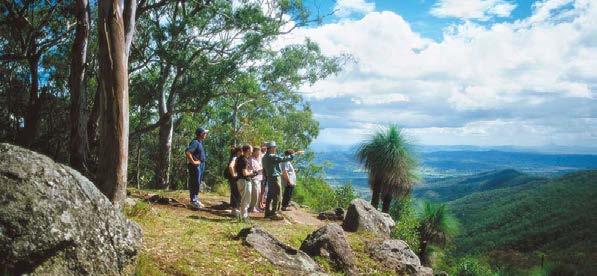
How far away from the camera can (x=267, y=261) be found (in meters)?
8.14

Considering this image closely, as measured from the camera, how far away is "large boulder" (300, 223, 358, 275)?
971 cm

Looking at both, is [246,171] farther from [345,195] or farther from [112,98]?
[345,195]

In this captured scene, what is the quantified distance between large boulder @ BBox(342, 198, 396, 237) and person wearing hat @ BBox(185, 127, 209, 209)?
4.39 metres

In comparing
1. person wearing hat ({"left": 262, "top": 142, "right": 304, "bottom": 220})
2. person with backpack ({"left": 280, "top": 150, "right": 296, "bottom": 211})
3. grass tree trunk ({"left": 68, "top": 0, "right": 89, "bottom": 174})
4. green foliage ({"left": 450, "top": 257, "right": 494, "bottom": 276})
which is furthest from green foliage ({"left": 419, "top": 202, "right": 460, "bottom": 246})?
grass tree trunk ({"left": 68, "top": 0, "right": 89, "bottom": 174})

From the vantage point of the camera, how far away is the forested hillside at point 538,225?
70125mm

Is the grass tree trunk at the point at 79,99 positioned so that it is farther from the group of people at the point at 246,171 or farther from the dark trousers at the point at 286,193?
the dark trousers at the point at 286,193

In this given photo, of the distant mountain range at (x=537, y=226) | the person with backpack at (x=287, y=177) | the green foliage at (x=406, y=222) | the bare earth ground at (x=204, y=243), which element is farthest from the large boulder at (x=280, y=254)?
the distant mountain range at (x=537, y=226)

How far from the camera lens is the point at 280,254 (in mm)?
8578

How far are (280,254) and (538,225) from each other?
330 feet

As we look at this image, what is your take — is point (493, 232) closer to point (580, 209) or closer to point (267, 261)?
point (580, 209)

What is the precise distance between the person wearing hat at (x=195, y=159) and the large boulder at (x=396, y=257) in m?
4.81

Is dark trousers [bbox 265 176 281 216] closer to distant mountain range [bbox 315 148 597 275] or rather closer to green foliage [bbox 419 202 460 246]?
green foliage [bbox 419 202 460 246]

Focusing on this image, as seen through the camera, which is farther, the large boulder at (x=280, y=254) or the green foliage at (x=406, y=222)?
the green foliage at (x=406, y=222)

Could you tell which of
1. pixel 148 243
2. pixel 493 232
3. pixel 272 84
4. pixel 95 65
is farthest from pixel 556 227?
pixel 148 243
